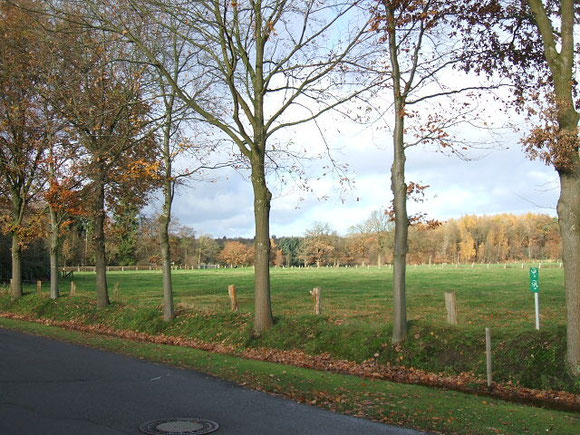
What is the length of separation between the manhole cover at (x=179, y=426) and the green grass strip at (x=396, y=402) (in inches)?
85.9

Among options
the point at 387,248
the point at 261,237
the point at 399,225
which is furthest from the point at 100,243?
the point at 387,248

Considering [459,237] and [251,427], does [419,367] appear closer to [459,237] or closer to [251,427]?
[251,427]

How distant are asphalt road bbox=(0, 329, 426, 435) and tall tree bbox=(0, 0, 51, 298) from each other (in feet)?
43.1

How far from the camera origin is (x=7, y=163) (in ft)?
98.3

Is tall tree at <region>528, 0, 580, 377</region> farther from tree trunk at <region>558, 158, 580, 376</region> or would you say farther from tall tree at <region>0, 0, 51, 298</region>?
tall tree at <region>0, 0, 51, 298</region>

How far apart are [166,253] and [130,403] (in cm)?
1351

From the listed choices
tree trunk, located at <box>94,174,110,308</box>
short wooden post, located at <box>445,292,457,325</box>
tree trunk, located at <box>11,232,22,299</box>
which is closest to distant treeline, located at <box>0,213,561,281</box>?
tree trunk, located at <box>11,232,22,299</box>

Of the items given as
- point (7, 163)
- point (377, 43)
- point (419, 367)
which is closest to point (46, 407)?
point (419, 367)

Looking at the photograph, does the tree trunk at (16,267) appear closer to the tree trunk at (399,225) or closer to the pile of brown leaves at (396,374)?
the pile of brown leaves at (396,374)

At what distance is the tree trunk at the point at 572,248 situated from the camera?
11.1 m

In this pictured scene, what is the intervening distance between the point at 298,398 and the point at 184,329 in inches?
459

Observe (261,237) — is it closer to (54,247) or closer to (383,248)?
(54,247)

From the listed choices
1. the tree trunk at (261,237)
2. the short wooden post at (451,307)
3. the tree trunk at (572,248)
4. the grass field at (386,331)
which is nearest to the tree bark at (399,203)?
the grass field at (386,331)

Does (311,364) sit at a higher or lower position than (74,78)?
lower
